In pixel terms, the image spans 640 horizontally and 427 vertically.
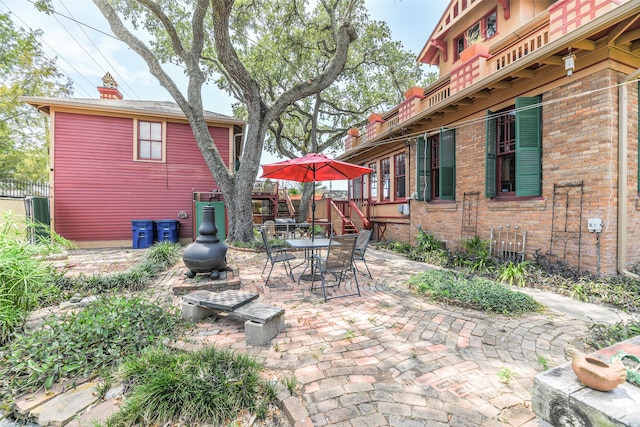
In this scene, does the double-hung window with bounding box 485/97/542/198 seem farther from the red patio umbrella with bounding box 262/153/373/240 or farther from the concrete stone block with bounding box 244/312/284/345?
the concrete stone block with bounding box 244/312/284/345

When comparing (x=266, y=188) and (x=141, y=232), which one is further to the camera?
(x=266, y=188)

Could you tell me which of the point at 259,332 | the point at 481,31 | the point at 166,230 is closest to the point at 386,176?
the point at 481,31

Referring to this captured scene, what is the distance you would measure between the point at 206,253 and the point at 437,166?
6659 millimetres

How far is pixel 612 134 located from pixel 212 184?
37.2 ft

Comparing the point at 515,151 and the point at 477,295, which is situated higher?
the point at 515,151

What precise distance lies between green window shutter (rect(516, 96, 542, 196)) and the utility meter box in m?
0.98

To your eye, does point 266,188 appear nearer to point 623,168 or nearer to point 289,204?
point 289,204

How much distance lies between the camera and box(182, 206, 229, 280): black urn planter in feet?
14.2

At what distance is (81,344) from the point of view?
2.50m

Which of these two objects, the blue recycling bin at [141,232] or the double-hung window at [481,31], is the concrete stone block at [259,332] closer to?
the blue recycling bin at [141,232]

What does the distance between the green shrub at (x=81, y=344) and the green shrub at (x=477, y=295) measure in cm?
346

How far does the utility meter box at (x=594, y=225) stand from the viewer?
439cm

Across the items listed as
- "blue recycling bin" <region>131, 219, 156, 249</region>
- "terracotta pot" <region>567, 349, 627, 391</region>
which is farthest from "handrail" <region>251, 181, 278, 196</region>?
"terracotta pot" <region>567, 349, 627, 391</region>

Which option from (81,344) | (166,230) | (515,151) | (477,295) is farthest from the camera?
(166,230)
